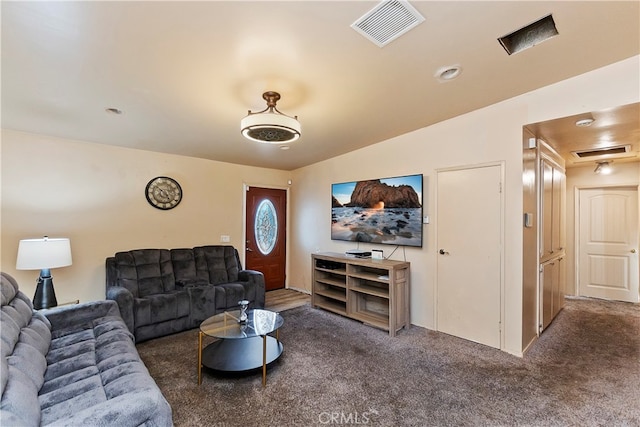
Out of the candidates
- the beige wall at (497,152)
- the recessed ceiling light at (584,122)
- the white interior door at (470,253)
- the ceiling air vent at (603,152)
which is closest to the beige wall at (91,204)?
the beige wall at (497,152)

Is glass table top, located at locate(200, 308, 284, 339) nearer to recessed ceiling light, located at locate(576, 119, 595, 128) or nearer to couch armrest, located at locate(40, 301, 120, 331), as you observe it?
couch armrest, located at locate(40, 301, 120, 331)

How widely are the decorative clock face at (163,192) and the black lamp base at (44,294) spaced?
1.50 metres

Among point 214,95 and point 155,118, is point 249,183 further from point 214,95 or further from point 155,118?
point 214,95

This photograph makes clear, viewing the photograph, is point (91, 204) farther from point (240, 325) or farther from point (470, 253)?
point (470, 253)

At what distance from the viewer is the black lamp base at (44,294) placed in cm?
291

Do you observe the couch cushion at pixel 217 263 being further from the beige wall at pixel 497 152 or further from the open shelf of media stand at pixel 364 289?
the beige wall at pixel 497 152

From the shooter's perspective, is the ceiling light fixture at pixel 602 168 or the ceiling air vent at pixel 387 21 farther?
the ceiling light fixture at pixel 602 168

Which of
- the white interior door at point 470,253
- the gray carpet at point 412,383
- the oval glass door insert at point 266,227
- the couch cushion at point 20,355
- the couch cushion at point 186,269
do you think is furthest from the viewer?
the oval glass door insert at point 266,227

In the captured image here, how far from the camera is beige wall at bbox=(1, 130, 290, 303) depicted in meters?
3.26

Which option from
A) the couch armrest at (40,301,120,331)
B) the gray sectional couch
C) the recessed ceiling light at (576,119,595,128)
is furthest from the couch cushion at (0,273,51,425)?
the recessed ceiling light at (576,119,595,128)

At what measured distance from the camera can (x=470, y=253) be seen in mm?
3211

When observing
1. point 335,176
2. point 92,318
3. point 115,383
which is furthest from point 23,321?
point 335,176

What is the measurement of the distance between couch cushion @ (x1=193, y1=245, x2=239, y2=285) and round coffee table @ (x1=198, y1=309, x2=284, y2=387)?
1.37 m

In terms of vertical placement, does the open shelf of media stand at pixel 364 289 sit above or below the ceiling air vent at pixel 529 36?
below
